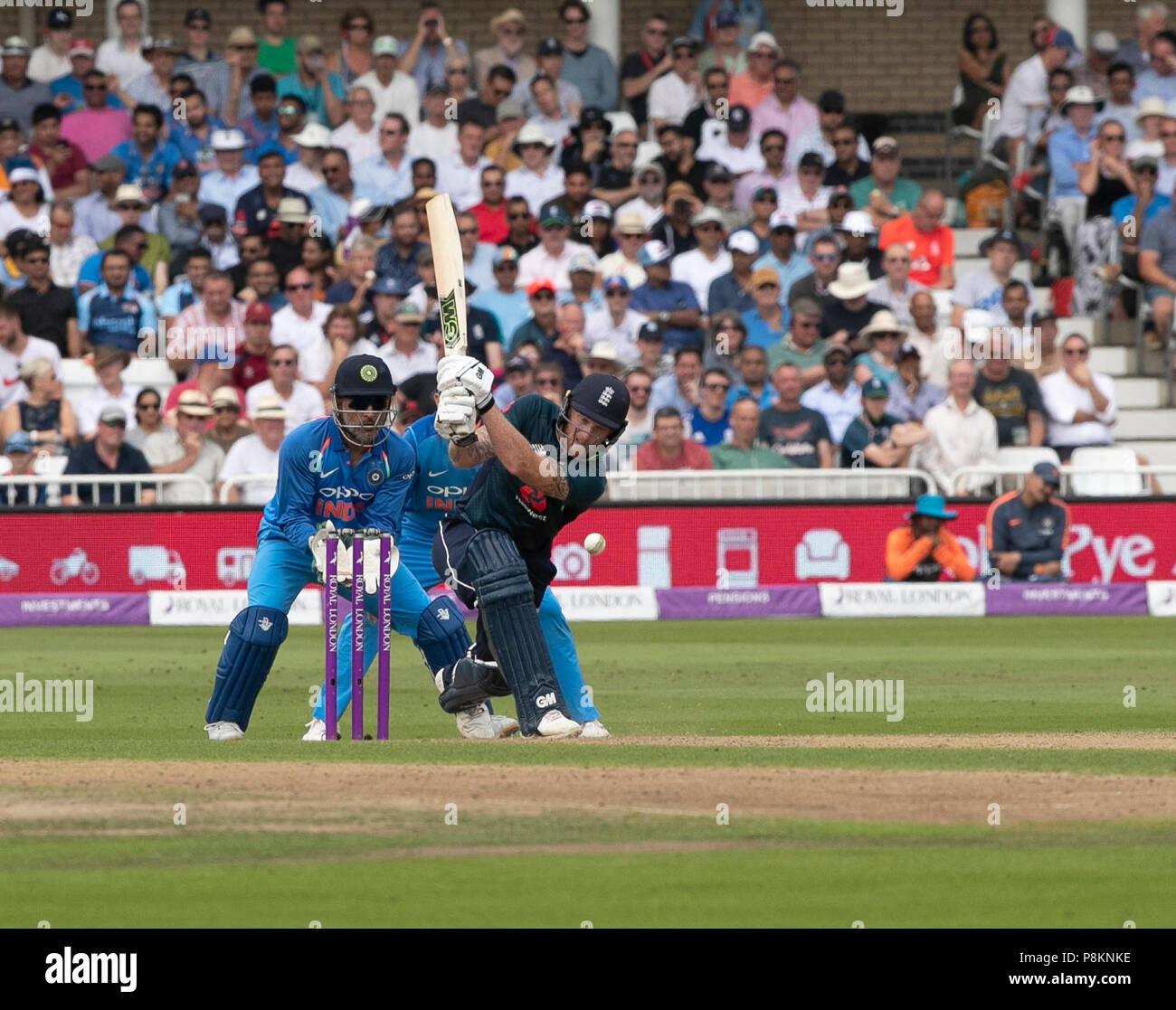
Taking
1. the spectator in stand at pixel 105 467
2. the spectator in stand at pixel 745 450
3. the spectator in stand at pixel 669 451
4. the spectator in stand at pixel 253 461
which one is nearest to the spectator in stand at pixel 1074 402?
the spectator in stand at pixel 745 450

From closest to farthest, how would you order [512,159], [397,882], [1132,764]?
1. [397,882]
2. [1132,764]
3. [512,159]

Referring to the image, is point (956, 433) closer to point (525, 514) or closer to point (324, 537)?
point (525, 514)

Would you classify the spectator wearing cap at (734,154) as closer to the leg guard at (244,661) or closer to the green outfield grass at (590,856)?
the green outfield grass at (590,856)

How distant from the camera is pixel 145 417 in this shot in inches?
783

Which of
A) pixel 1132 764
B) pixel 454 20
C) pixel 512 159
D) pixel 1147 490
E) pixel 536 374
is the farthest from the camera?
pixel 454 20

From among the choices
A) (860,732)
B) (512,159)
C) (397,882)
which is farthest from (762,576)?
(397,882)

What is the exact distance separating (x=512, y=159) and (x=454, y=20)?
4977mm

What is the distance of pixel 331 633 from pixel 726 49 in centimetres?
1494

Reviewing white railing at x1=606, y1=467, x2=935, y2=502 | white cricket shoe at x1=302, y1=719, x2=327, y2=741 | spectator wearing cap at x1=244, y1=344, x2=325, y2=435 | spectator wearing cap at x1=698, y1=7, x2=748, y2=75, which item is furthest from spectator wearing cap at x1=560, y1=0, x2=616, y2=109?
white cricket shoe at x1=302, y1=719, x2=327, y2=741

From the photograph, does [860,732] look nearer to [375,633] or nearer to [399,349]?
[375,633]

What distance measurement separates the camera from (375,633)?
11.5 metres

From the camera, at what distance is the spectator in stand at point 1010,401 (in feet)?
68.1

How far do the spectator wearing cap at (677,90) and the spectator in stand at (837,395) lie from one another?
13.6 ft

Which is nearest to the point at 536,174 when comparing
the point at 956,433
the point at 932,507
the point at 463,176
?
the point at 463,176
